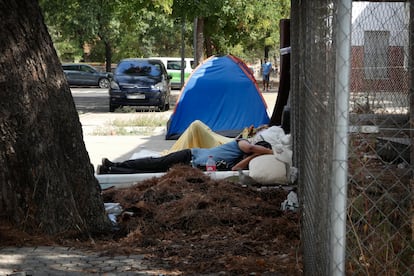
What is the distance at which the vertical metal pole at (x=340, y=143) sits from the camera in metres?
3.21

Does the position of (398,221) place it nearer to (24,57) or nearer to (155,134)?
(24,57)

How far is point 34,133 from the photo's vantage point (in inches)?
229

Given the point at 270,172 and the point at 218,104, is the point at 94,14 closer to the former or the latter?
the point at 218,104

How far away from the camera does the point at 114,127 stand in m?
17.9

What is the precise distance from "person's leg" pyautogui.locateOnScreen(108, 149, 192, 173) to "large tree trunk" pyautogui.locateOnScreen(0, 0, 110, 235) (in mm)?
3025

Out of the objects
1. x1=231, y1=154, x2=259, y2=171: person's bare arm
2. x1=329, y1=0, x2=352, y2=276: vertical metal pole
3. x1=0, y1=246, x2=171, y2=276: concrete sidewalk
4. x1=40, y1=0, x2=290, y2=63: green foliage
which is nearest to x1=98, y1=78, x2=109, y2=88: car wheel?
x1=40, y1=0, x2=290, y2=63: green foliage

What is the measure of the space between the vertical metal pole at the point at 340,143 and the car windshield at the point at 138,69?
71.0 feet

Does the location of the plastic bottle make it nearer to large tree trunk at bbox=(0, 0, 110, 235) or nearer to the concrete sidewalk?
large tree trunk at bbox=(0, 0, 110, 235)

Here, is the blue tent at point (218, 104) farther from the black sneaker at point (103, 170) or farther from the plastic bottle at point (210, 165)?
the plastic bottle at point (210, 165)

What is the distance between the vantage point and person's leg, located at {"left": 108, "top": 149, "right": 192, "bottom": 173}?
919 centimetres

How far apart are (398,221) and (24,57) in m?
3.26

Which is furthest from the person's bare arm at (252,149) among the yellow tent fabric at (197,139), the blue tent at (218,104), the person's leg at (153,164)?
the blue tent at (218,104)

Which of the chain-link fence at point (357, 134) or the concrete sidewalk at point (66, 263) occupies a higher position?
the chain-link fence at point (357, 134)

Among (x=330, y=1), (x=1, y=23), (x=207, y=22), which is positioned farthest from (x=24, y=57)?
(x=207, y=22)
